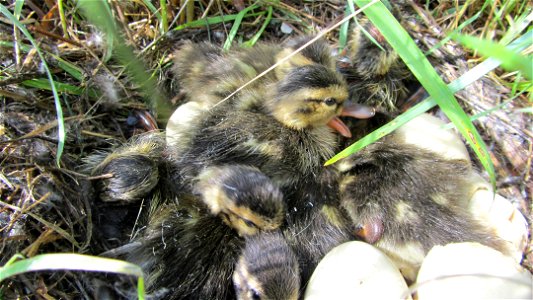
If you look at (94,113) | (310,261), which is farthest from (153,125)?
(310,261)

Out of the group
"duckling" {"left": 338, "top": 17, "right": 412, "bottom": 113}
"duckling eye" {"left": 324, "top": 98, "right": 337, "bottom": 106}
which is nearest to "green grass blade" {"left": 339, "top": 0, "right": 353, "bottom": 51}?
"duckling" {"left": 338, "top": 17, "right": 412, "bottom": 113}

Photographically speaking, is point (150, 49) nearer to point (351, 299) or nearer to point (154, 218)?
point (154, 218)

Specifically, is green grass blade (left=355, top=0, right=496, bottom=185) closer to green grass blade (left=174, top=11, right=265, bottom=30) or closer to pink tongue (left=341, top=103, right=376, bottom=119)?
pink tongue (left=341, top=103, right=376, bottom=119)

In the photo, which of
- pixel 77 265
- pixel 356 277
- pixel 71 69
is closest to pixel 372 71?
pixel 356 277

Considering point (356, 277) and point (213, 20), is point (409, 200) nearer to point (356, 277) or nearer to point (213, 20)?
point (356, 277)

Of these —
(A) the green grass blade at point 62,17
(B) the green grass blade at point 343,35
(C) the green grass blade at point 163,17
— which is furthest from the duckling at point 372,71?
(A) the green grass blade at point 62,17

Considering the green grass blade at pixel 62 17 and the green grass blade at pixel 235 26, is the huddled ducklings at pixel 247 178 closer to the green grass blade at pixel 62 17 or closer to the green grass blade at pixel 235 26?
the green grass blade at pixel 235 26
